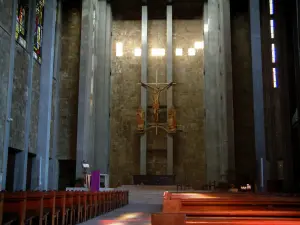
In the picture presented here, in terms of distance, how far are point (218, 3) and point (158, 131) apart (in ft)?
24.0

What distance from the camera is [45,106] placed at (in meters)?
16.2

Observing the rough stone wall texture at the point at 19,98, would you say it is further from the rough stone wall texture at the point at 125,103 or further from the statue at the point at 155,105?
the statue at the point at 155,105

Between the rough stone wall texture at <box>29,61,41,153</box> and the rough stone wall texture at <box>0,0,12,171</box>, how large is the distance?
3747 millimetres

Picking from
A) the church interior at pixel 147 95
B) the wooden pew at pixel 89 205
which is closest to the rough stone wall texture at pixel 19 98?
the church interior at pixel 147 95

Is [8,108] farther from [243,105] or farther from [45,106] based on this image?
[243,105]

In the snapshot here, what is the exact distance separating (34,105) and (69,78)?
3.77 metres

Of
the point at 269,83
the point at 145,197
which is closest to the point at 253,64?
the point at 269,83

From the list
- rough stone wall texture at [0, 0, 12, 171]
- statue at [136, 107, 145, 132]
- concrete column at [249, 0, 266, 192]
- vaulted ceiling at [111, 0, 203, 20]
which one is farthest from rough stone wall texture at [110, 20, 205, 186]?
rough stone wall texture at [0, 0, 12, 171]

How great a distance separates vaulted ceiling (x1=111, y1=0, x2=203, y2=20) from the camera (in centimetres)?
2336

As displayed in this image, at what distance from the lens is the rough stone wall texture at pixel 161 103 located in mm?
22844

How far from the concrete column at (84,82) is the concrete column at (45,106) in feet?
9.29

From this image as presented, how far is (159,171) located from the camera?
74.4ft

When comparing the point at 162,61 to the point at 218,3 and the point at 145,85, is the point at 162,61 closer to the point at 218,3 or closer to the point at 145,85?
the point at 145,85

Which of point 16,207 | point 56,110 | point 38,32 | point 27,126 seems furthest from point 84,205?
point 56,110
